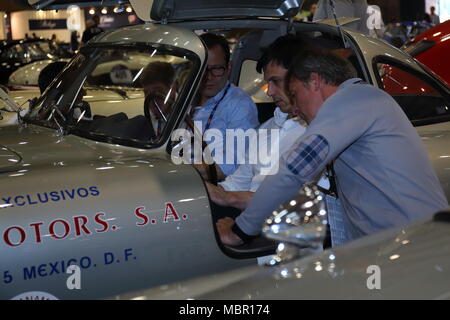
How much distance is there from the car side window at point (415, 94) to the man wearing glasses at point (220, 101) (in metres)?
0.86

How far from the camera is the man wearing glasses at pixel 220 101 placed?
4582 millimetres

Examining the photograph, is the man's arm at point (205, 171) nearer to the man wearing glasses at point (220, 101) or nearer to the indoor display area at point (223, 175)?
the indoor display area at point (223, 175)

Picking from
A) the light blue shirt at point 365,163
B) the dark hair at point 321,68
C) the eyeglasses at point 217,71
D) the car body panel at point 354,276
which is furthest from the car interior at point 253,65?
the car body panel at point 354,276

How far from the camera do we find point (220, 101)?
4.67 metres

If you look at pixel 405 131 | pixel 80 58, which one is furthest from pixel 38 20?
pixel 405 131

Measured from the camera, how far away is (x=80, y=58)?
15.9 ft

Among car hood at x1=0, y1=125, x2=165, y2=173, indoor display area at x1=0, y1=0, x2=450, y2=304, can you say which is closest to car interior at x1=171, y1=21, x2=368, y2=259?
indoor display area at x1=0, y1=0, x2=450, y2=304

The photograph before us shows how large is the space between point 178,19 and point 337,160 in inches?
73.8

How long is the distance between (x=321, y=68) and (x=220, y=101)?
154 cm

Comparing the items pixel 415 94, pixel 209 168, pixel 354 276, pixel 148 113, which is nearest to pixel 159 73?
pixel 148 113

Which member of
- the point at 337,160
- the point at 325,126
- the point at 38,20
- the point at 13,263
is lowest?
the point at 38,20

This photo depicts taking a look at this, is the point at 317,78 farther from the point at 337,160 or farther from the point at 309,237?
the point at 309,237

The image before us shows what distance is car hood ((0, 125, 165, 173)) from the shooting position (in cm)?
367
